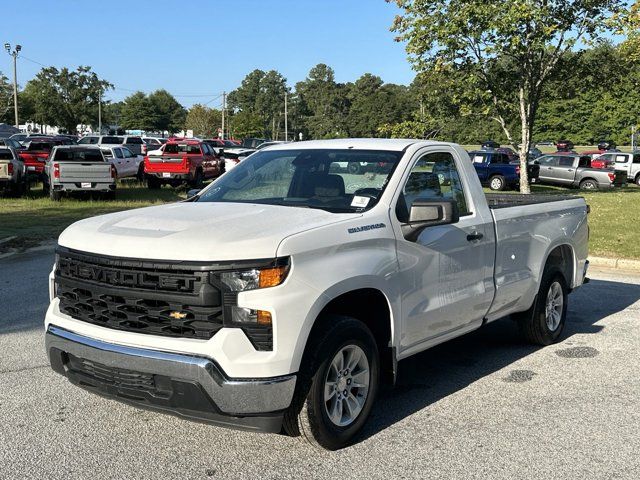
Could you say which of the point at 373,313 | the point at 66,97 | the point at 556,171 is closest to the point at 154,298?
the point at 373,313

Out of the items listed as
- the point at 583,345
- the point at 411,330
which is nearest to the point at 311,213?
the point at 411,330

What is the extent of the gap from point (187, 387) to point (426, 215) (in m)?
1.86

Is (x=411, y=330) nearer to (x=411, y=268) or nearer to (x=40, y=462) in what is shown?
(x=411, y=268)

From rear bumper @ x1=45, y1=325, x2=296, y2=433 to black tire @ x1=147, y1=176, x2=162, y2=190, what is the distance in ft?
71.8

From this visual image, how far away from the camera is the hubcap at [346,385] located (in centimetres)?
402

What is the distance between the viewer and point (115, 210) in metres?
17.5

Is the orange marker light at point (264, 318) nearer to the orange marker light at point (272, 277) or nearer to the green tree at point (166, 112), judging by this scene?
the orange marker light at point (272, 277)

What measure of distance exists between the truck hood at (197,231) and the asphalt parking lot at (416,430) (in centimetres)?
121

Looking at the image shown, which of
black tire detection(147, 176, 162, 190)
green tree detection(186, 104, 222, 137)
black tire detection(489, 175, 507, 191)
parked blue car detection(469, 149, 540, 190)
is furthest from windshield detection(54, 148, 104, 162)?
green tree detection(186, 104, 222, 137)

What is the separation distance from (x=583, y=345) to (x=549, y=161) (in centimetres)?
2766

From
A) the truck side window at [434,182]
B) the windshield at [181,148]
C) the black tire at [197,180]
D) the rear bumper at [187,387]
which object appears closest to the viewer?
the rear bumper at [187,387]

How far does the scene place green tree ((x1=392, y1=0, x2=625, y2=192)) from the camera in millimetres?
22234

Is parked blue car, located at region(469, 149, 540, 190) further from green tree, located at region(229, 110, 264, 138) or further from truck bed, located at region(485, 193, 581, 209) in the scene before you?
green tree, located at region(229, 110, 264, 138)

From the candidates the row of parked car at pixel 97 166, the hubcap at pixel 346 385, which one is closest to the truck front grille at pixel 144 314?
the hubcap at pixel 346 385
